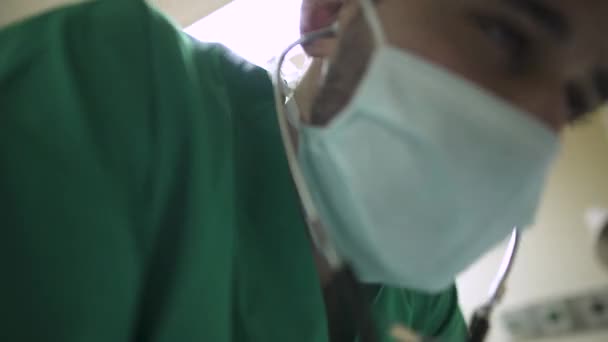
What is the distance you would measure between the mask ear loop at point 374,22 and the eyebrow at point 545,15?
5.5 inches

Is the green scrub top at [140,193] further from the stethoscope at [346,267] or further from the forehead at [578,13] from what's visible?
the forehead at [578,13]

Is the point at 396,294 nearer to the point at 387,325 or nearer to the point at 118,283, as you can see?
the point at 387,325

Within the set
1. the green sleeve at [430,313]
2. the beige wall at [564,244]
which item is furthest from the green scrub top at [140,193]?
the beige wall at [564,244]

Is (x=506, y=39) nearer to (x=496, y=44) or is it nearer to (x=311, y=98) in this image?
(x=496, y=44)

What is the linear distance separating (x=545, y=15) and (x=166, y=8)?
121cm

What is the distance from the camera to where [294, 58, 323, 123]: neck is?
0.69 metres

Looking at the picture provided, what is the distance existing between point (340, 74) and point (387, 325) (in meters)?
0.43

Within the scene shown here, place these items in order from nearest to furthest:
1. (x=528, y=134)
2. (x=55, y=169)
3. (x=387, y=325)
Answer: (x=55, y=169), (x=528, y=134), (x=387, y=325)

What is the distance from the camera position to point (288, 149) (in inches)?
24.3

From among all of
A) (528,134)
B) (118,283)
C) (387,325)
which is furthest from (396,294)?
(118,283)

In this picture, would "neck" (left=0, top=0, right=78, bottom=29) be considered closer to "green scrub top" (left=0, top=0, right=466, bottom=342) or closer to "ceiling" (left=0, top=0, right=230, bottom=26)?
"ceiling" (left=0, top=0, right=230, bottom=26)

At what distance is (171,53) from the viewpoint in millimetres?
618

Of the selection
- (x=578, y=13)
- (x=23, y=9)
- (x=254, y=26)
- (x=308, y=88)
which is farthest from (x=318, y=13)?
(x=23, y=9)

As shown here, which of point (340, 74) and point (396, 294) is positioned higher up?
point (340, 74)
